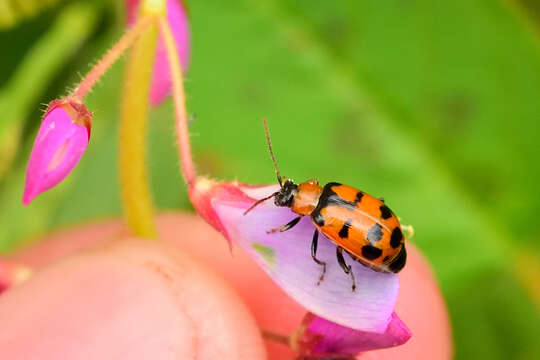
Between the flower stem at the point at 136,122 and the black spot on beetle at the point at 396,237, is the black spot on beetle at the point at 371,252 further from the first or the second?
the flower stem at the point at 136,122

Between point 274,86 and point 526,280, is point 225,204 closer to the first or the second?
point 274,86

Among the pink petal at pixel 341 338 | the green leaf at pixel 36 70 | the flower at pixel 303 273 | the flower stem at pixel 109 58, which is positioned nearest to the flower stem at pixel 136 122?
the flower stem at pixel 109 58

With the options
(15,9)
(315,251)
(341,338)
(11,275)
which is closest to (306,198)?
(315,251)

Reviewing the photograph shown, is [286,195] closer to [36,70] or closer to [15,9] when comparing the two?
[15,9]

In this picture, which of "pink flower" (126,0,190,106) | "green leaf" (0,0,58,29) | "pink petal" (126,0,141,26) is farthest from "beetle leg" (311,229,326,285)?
"green leaf" (0,0,58,29)

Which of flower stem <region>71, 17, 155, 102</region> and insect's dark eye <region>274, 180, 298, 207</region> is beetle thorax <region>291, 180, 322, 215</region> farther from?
flower stem <region>71, 17, 155, 102</region>

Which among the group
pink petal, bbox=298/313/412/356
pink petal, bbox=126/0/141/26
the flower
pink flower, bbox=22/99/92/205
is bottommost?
pink petal, bbox=298/313/412/356
